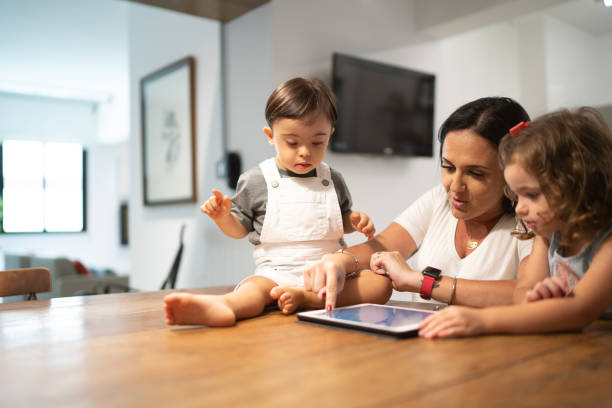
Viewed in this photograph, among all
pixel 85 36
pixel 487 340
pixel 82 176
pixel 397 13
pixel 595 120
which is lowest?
pixel 487 340

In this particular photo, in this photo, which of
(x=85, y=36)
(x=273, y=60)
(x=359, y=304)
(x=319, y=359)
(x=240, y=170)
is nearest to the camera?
(x=319, y=359)

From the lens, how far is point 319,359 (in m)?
0.70

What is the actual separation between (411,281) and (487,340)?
0.35 metres

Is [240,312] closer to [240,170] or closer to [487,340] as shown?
[487,340]

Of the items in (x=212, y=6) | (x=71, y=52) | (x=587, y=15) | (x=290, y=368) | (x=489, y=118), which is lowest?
(x=290, y=368)

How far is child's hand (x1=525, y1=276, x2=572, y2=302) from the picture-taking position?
2.82 feet

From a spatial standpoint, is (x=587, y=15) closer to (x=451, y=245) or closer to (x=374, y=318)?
(x=451, y=245)

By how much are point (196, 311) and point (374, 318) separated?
34 cm

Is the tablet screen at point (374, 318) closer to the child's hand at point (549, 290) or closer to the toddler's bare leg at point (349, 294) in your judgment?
the toddler's bare leg at point (349, 294)

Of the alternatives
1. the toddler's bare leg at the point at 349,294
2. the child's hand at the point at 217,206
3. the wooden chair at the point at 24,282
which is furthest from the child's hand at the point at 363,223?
the wooden chair at the point at 24,282

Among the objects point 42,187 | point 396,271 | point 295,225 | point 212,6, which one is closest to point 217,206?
point 295,225

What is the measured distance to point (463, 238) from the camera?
1372mm

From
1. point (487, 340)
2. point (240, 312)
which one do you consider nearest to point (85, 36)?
point (240, 312)

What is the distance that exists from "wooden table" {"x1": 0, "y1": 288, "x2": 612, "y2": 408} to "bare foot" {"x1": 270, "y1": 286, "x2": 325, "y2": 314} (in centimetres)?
10
